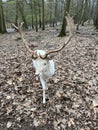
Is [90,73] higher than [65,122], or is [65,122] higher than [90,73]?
[90,73]

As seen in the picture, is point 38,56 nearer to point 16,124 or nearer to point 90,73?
point 16,124

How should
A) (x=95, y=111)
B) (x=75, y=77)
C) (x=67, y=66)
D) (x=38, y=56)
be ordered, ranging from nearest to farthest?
1. (x=38, y=56)
2. (x=95, y=111)
3. (x=75, y=77)
4. (x=67, y=66)

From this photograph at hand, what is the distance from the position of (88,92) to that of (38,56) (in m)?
2.21

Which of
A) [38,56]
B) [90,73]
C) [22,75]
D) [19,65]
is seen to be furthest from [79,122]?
[19,65]

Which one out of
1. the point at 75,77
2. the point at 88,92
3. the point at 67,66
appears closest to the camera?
the point at 88,92

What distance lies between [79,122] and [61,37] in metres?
9.69

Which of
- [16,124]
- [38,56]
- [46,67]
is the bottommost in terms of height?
[16,124]

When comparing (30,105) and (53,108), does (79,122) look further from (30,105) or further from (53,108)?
(30,105)

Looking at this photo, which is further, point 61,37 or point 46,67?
point 61,37

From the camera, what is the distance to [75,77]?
636cm

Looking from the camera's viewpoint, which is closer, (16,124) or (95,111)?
(16,124)

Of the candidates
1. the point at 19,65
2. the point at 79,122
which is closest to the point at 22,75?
the point at 19,65

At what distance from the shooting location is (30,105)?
5.02 m

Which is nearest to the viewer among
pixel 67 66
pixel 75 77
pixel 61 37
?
pixel 75 77
